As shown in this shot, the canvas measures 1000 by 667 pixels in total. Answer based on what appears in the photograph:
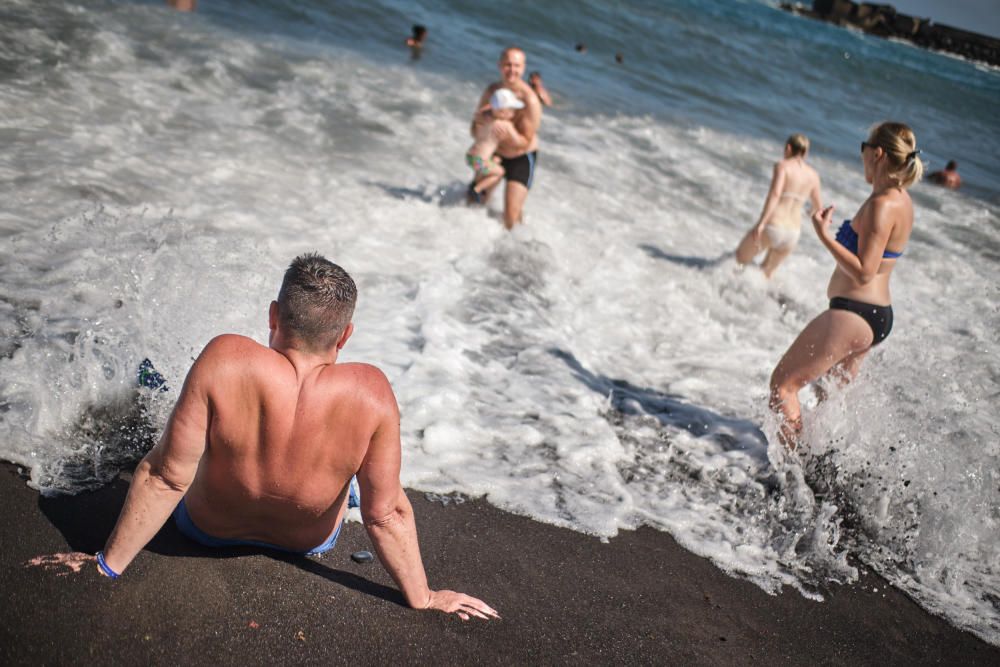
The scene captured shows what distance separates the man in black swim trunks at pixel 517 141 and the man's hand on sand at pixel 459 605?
5274 millimetres

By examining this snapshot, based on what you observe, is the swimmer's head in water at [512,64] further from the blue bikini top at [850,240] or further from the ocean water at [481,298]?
the blue bikini top at [850,240]

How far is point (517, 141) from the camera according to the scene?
741 centimetres

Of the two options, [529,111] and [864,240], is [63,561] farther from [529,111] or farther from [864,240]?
Result: [529,111]

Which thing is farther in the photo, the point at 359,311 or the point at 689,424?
the point at 359,311

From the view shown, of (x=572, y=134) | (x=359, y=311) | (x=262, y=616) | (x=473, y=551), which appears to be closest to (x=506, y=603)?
(x=473, y=551)

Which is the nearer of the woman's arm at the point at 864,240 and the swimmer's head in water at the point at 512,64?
the woman's arm at the point at 864,240

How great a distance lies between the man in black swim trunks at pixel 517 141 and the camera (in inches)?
289

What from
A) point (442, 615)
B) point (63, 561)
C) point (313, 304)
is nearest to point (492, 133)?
point (313, 304)

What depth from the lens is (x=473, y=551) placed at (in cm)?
323

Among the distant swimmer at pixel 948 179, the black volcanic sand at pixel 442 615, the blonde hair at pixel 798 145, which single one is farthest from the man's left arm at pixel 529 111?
the distant swimmer at pixel 948 179

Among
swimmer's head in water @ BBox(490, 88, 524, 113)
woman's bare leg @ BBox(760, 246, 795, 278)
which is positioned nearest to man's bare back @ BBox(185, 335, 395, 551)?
swimmer's head in water @ BBox(490, 88, 524, 113)

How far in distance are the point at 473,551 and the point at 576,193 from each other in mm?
6911

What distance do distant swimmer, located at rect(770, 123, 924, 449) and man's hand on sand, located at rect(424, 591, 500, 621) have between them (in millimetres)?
2566

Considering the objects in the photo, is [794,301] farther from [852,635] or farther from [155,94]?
[155,94]
